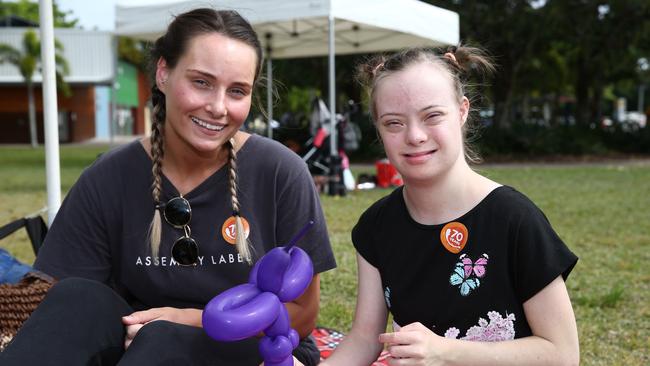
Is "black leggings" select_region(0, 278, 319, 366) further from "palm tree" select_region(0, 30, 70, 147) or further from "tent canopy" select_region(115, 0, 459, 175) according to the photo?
"palm tree" select_region(0, 30, 70, 147)

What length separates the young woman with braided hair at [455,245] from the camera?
4.99 feet

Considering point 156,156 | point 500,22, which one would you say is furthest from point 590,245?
point 500,22

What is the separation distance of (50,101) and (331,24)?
205 inches

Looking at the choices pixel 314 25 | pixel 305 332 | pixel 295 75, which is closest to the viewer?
pixel 305 332

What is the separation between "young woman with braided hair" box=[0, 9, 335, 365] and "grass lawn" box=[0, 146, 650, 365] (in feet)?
2.03

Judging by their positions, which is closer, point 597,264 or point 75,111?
point 597,264

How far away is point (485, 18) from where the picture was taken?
1611 centimetres

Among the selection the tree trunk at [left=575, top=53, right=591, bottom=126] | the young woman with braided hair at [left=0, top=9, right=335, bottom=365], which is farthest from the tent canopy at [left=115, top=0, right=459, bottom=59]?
the tree trunk at [left=575, top=53, right=591, bottom=126]

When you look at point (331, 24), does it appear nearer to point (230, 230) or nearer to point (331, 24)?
point (331, 24)

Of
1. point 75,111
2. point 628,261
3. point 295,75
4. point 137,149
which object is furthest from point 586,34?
point 75,111

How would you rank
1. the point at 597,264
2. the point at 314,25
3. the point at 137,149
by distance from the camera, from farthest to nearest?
1. the point at 314,25
2. the point at 597,264
3. the point at 137,149

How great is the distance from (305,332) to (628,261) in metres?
3.87

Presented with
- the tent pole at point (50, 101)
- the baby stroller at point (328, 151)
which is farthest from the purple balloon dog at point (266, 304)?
the baby stroller at point (328, 151)

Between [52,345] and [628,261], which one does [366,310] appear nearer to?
[52,345]
